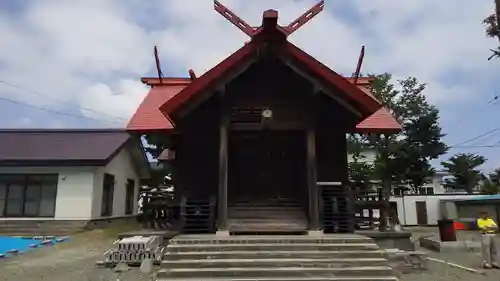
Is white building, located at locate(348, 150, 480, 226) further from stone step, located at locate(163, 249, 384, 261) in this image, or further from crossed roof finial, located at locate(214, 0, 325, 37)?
stone step, located at locate(163, 249, 384, 261)

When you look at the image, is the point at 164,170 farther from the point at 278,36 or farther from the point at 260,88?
the point at 278,36

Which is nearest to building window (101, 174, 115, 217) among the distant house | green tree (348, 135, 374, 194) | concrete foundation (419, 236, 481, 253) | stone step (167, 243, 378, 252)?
the distant house

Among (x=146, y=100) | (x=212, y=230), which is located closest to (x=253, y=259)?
(x=212, y=230)

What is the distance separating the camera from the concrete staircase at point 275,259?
622cm

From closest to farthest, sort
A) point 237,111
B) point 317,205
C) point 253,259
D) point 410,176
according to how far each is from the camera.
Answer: point 253,259 < point 317,205 < point 237,111 < point 410,176

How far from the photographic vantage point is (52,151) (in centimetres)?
1673

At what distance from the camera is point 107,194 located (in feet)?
58.9

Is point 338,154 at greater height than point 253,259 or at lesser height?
greater

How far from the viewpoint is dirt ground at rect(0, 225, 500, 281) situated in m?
6.71

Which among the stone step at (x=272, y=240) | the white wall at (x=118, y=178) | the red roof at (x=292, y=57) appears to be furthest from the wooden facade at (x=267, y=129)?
the white wall at (x=118, y=178)

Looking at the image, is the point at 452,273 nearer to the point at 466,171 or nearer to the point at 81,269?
the point at 81,269

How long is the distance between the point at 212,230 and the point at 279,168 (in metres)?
2.81

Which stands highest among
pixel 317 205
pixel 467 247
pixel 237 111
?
pixel 237 111

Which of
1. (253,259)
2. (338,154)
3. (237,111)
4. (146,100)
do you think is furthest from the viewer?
(146,100)
